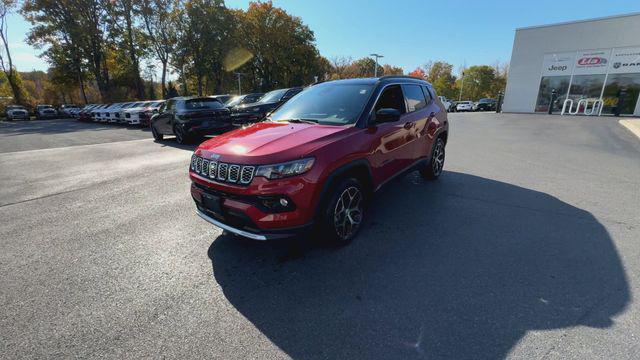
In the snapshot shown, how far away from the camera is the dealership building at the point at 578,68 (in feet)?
69.4

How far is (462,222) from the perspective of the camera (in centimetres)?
403

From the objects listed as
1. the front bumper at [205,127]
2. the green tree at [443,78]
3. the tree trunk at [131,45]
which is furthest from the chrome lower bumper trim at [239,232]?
the green tree at [443,78]

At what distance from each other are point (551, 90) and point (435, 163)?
25.6m

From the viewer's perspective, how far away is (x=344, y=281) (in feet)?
9.36

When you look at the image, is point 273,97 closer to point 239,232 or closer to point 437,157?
point 437,157

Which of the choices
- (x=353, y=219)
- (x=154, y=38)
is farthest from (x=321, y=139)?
(x=154, y=38)

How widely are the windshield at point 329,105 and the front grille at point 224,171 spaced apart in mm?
1200

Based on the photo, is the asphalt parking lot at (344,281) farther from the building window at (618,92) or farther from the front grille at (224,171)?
the building window at (618,92)

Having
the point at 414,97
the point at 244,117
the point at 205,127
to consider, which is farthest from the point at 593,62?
the point at 205,127

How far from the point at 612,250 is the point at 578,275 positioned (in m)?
0.85

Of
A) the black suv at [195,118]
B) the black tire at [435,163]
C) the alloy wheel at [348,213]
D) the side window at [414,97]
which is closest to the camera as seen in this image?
the alloy wheel at [348,213]

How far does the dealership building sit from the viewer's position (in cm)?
2116

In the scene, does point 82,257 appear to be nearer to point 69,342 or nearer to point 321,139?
point 69,342

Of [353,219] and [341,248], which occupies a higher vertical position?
[353,219]
